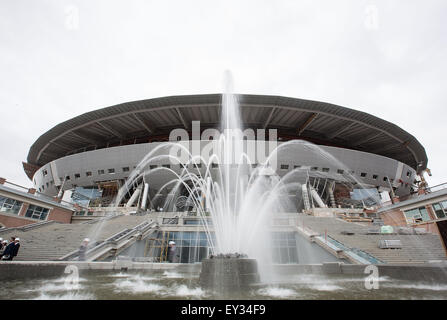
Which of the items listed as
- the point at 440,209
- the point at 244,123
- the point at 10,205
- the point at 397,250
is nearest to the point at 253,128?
the point at 244,123

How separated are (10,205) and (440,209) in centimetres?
3688

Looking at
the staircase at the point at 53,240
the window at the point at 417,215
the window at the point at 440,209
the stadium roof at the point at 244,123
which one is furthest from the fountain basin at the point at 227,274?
the stadium roof at the point at 244,123

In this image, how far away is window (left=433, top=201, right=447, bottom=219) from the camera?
18078mm

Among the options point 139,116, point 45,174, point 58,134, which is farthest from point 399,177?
point 45,174

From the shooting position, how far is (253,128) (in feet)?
112

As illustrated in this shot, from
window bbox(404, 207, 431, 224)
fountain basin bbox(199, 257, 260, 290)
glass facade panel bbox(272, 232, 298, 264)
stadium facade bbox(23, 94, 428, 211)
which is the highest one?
stadium facade bbox(23, 94, 428, 211)

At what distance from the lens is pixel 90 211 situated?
28250mm

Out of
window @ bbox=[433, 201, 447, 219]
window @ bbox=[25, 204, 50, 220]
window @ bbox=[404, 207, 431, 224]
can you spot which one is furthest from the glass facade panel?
window @ bbox=[25, 204, 50, 220]

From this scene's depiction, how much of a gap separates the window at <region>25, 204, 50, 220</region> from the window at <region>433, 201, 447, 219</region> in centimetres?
3640

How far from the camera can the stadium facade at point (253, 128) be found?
2917 centimetres

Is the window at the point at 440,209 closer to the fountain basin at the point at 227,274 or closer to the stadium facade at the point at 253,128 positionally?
the stadium facade at the point at 253,128

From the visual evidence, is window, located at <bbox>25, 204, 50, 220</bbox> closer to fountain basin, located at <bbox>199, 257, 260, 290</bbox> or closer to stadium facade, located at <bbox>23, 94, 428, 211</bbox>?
stadium facade, located at <bbox>23, 94, 428, 211</bbox>

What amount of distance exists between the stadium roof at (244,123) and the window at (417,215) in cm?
1364

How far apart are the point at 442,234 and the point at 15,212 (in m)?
29.8
